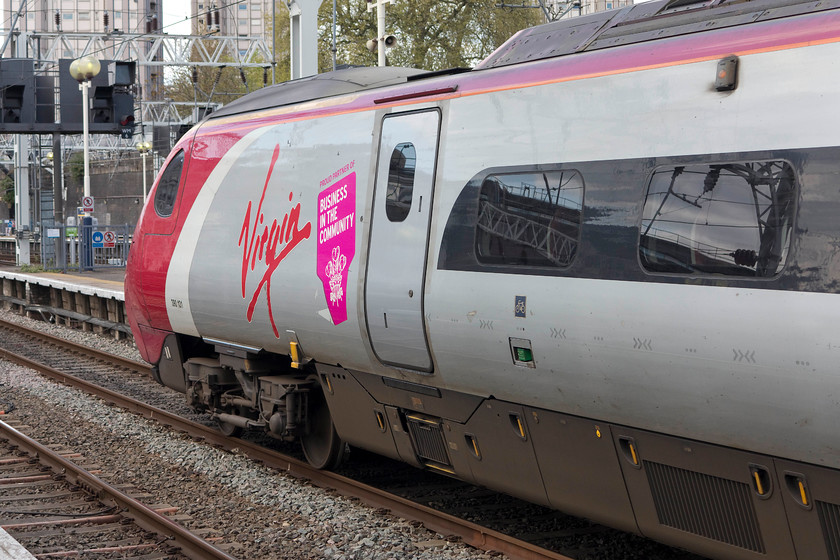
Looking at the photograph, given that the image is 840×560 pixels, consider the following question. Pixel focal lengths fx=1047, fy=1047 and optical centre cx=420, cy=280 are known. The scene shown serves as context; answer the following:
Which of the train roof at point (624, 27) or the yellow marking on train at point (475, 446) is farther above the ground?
the train roof at point (624, 27)

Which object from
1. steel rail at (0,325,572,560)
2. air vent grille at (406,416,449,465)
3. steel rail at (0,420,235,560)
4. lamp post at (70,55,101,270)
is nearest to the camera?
steel rail at (0,325,572,560)

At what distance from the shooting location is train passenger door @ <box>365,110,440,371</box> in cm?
703

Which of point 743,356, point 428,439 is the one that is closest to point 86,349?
point 428,439

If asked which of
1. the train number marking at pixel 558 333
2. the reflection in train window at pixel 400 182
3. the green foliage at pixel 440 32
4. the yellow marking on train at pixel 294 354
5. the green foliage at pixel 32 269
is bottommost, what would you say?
the green foliage at pixel 32 269

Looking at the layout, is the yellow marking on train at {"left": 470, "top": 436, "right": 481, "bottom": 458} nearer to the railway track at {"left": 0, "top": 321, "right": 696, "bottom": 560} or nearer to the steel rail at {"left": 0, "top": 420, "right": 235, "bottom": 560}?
the railway track at {"left": 0, "top": 321, "right": 696, "bottom": 560}

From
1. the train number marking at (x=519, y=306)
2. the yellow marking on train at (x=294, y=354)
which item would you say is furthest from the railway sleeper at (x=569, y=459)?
the train number marking at (x=519, y=306)

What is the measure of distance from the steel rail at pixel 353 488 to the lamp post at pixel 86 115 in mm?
15215

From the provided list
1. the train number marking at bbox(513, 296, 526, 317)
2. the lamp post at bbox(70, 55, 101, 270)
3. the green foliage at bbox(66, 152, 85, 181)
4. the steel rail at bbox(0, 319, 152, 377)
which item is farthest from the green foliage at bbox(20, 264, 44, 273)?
the green foliage at bbox(66, 152, 85, 181)

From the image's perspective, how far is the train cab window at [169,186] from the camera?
34.4 ft

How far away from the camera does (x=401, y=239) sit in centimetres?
721

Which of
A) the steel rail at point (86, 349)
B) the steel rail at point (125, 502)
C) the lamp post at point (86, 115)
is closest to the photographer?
the steel rail at point (125, 502)

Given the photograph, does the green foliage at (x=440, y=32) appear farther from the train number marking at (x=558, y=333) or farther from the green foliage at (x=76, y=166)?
the green foliage at (x=76, y=166)

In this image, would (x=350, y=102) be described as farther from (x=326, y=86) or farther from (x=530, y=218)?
(x=530, y=218)

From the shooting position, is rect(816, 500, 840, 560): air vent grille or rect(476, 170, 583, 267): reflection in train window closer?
rect(816, 500, 840, 560): air vent grille
